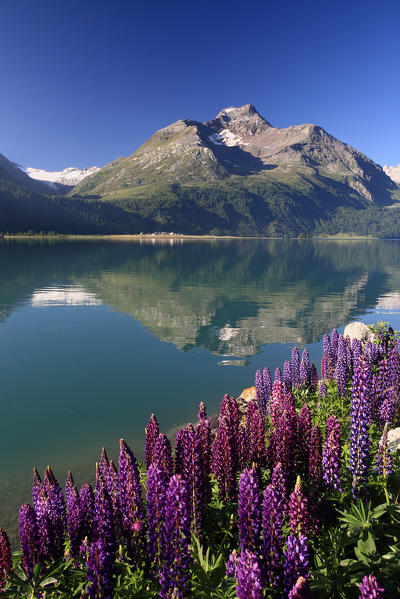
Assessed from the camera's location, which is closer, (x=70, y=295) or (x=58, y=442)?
(x=58, y=442)

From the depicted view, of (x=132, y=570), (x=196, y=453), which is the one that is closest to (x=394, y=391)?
(x=196, y=453)

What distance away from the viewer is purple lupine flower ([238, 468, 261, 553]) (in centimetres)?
525

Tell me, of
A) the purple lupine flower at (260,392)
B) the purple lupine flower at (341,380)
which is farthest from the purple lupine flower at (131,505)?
the purple lupine flower at (341,380)

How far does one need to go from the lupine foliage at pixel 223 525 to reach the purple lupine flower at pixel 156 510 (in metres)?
0.02

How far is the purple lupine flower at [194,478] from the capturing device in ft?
21.7

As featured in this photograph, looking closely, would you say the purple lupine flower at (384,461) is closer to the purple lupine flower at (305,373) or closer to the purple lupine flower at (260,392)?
the purple lupine flower at (260,392)

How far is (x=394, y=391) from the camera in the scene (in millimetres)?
13250

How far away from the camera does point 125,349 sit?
35625 mm

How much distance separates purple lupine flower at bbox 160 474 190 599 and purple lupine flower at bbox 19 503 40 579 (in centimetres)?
255

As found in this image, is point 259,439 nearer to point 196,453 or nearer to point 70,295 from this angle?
point 196,453

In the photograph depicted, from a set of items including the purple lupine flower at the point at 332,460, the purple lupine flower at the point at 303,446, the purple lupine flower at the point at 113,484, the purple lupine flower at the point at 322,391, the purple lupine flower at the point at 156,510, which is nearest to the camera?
the purple lupine flower at the point at 156,510

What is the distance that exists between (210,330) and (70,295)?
1246 inches

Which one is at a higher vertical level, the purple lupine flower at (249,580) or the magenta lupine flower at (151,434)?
the purple lupine flower at (249,580)

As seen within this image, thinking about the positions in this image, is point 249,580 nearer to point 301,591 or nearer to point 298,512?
point 301,591
